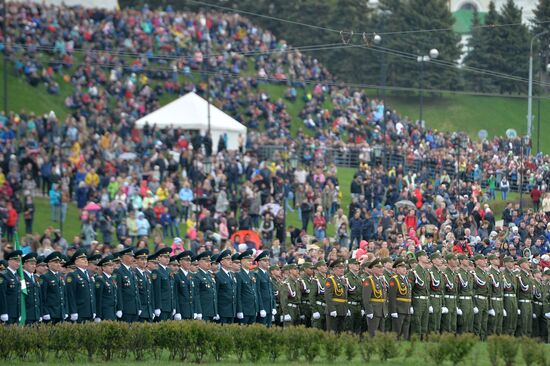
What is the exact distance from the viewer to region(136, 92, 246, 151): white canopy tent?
169 ft

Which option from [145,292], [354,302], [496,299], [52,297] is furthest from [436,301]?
[52,297]

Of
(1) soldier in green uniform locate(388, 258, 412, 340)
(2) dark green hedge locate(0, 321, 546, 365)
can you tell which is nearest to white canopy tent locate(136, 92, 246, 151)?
(1) soldier in green uniform locate(388, 258, 412, 340)

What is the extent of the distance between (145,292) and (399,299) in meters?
4.86

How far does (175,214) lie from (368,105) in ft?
80.8

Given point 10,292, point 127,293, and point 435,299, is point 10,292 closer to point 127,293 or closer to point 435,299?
point 127,293

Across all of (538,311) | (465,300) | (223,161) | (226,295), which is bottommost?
(538,311)

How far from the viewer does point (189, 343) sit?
69.7ft

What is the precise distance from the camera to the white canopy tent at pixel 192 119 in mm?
51656

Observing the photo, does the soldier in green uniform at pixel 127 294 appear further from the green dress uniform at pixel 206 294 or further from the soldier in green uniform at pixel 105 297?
the green dress uniform at pixel 206 294

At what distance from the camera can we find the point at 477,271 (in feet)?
87.6

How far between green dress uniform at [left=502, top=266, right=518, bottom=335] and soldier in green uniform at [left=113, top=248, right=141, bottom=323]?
7454 millimetres

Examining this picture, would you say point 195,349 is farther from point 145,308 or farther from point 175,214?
point 175,214

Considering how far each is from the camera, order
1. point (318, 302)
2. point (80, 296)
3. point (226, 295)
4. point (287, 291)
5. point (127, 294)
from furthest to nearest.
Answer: point (287, 291) < point (318, 302) < point (226, 295) < point (127, 294) < point (80, 296)

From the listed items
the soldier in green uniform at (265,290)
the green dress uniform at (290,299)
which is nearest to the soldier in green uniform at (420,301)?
the green dress uniform at (290,299)
